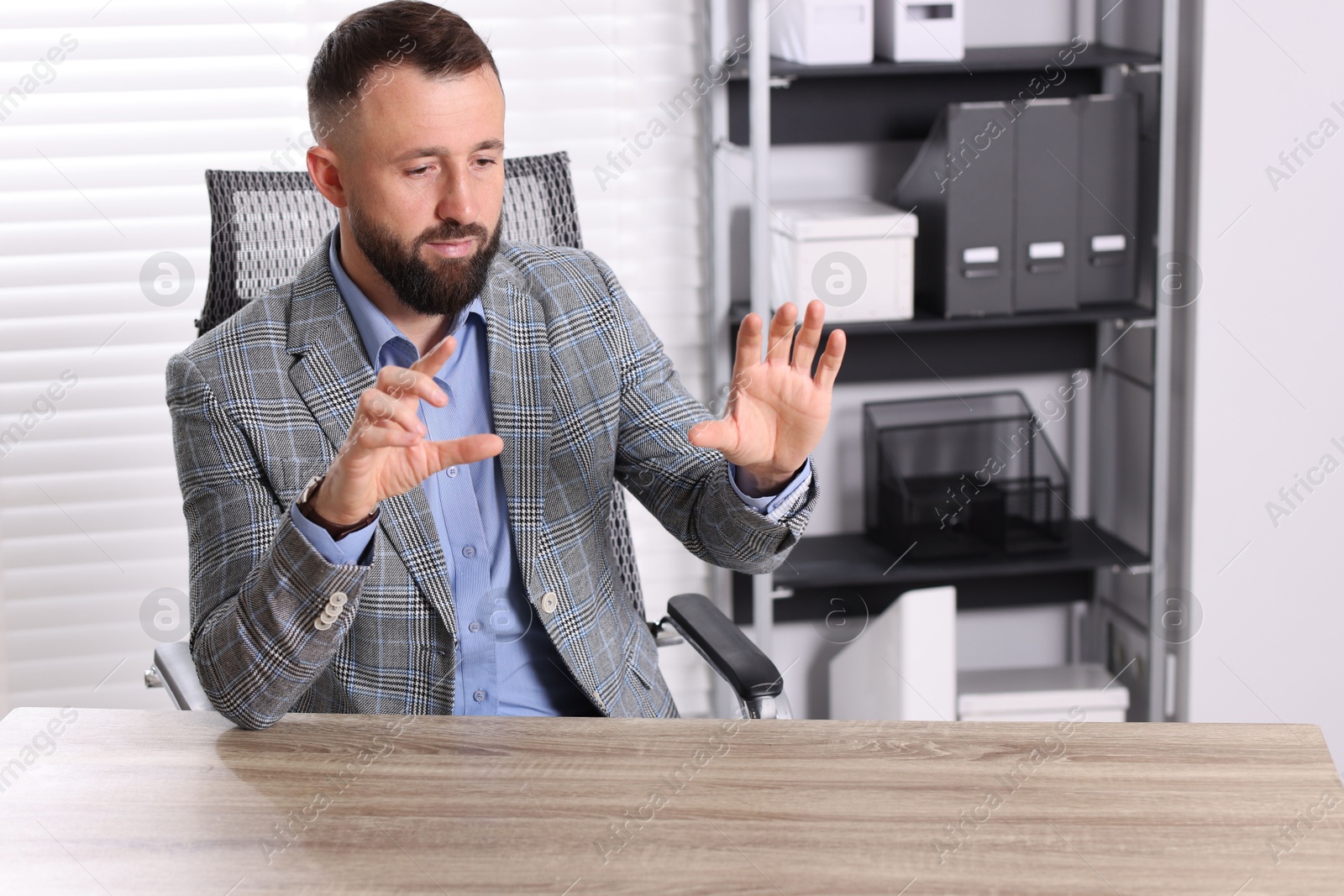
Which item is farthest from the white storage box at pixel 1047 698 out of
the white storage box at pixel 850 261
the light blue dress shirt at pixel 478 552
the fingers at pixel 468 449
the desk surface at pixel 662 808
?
the fingers at pixel 468 449

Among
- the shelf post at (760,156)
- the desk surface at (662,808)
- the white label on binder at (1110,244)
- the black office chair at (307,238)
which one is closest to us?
the desk surface at (662,808)

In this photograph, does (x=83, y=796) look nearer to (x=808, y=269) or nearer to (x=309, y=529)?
(x=309, y=529)

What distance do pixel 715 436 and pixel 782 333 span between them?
0.11 meters

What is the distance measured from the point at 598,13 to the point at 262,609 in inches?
65.4

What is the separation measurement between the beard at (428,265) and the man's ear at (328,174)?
0.05 metres

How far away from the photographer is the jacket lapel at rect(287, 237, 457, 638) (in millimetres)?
1303

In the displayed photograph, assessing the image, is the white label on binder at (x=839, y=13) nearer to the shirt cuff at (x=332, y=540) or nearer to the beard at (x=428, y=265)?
the beard at (x=428, y=265)

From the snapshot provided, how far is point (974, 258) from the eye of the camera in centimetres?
230

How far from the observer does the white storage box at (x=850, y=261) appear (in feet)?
7.41

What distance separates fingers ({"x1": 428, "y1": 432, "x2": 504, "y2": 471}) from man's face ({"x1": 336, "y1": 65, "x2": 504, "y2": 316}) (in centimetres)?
30

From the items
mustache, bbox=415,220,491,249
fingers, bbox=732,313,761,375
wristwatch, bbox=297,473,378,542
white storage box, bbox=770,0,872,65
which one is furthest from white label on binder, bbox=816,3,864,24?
wristwatch, bbox=297,473,378,542

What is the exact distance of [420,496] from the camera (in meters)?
1.32

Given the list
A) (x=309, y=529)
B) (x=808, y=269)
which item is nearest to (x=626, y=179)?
(x=808, y=269)

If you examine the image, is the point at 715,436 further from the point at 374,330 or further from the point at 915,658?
the point at 915,658
